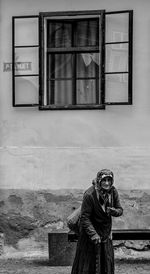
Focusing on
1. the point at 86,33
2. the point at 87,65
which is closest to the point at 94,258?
the point at 87,65

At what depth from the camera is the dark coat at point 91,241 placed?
313 inches

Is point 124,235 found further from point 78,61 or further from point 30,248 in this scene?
point 78,61

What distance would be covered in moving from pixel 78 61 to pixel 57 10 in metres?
0.87

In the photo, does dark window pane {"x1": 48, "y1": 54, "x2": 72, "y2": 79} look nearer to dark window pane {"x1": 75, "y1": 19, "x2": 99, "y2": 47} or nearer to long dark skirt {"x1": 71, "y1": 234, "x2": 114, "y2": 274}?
dark window pane {"x1": 75, "y1": 19, "x2": 99, "y2": 47}

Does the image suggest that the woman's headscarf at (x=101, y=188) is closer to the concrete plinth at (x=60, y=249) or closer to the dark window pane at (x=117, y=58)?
the concrete plinth at (x=60, y=249)

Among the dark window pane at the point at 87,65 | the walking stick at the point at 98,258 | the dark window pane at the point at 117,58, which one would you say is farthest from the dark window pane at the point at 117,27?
the walking stick at the point at 98,258

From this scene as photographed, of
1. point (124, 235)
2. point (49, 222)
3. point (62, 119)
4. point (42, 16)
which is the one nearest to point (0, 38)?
point (42, 16)

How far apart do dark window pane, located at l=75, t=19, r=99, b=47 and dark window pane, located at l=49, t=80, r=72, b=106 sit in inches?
26.4

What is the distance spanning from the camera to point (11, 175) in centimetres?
1140

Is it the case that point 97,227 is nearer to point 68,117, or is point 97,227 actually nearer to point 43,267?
point 43,267

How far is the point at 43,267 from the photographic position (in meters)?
10.6

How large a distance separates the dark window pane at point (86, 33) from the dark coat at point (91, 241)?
13.1 ft

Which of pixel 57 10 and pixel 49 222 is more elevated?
pixel 57 10

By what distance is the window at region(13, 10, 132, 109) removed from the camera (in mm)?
11109
